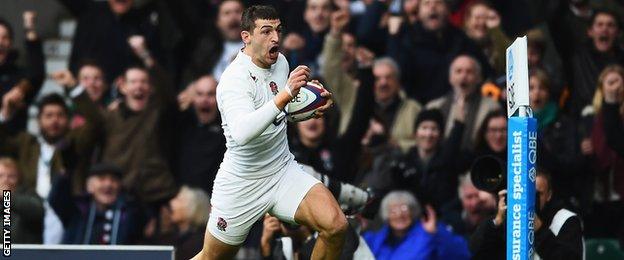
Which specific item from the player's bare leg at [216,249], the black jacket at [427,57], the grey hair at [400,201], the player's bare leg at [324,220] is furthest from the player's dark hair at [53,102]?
the player's bare leg at [324,220]

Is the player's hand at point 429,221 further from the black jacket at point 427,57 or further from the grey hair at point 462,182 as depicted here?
the black jacket at point 427,57

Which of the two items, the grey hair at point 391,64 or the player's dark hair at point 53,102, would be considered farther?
the player's dark hair at point 53,102

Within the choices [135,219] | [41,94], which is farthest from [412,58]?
[41,94]

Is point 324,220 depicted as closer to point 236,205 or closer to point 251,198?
point 251,198

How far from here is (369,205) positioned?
13.9 m

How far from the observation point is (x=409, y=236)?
49.3 ft

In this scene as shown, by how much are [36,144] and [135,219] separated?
162 cm

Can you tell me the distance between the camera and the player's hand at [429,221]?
50.0 feet

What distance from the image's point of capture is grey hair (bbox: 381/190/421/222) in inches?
597

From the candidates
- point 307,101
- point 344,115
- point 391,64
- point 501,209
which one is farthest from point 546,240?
point 344,115

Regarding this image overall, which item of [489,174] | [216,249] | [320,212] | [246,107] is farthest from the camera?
[216,249]

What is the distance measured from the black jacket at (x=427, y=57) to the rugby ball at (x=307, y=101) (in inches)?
208

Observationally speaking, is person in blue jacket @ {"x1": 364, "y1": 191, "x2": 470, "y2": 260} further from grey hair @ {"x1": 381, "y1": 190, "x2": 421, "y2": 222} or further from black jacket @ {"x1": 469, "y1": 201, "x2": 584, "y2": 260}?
black jacket @ {"x1": 469, "y1": 201, "x2": 584, "y2": 260}

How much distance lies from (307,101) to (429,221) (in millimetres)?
3587
